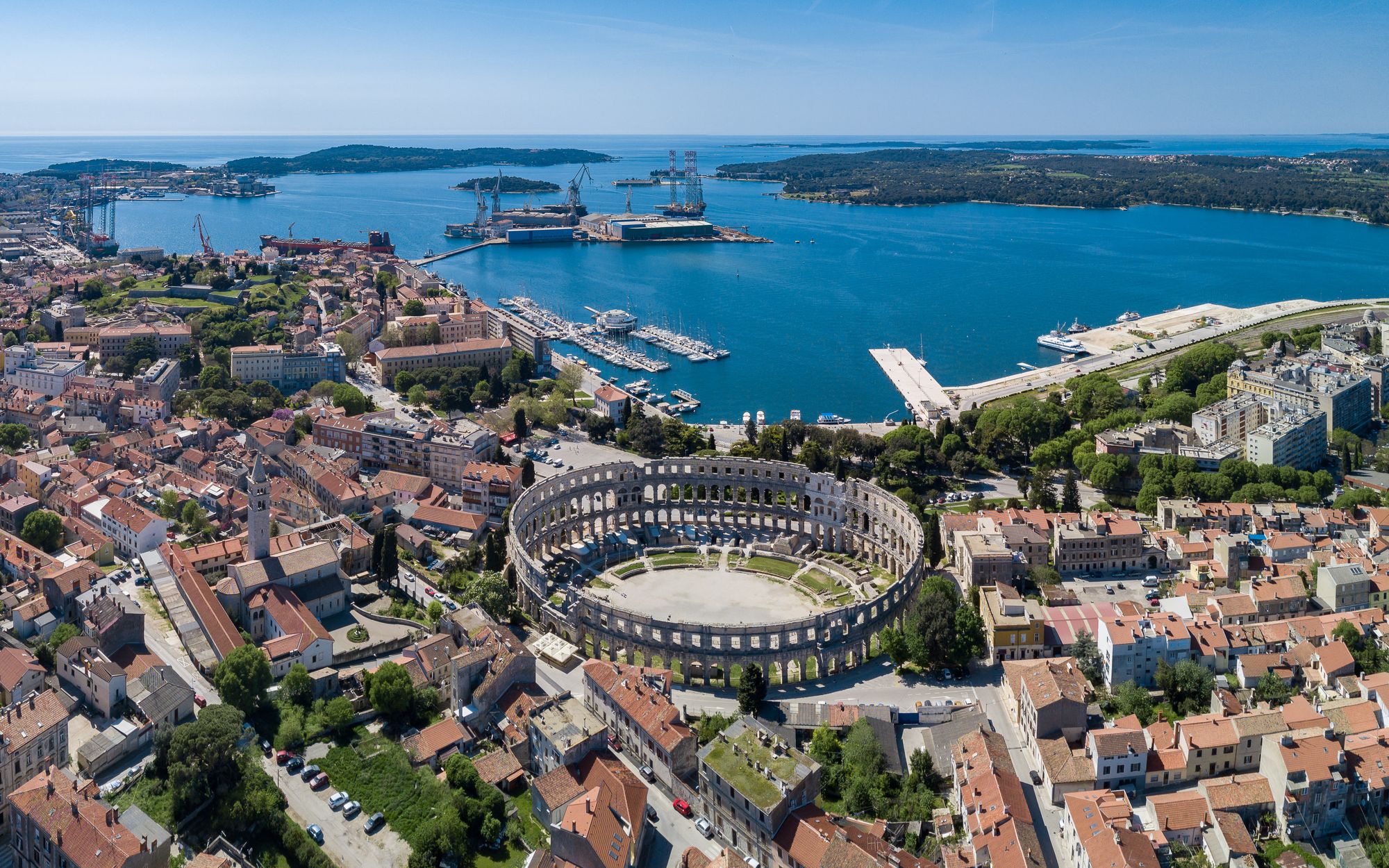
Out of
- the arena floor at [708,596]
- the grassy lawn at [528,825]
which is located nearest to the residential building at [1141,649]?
the arena floor at [708,596]

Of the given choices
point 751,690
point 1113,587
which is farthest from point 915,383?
point 751,690

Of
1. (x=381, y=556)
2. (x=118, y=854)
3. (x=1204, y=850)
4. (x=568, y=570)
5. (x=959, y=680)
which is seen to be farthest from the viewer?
(x=568, y=570)

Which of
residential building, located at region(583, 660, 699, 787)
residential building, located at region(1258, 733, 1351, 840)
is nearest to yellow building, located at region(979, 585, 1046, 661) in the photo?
residential building, located at region(1258, 733, 1351, 840)

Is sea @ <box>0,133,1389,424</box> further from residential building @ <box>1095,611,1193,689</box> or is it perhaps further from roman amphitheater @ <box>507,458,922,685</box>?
residential building @ <box>1095,611,1193,689</box>

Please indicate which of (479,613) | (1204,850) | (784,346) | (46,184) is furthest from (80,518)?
(46,184)

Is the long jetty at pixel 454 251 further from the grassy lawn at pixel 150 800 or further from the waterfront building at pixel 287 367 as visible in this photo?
the grassy lawn at pixel 150 800

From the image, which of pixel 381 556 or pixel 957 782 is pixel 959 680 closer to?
pixel 957 782
